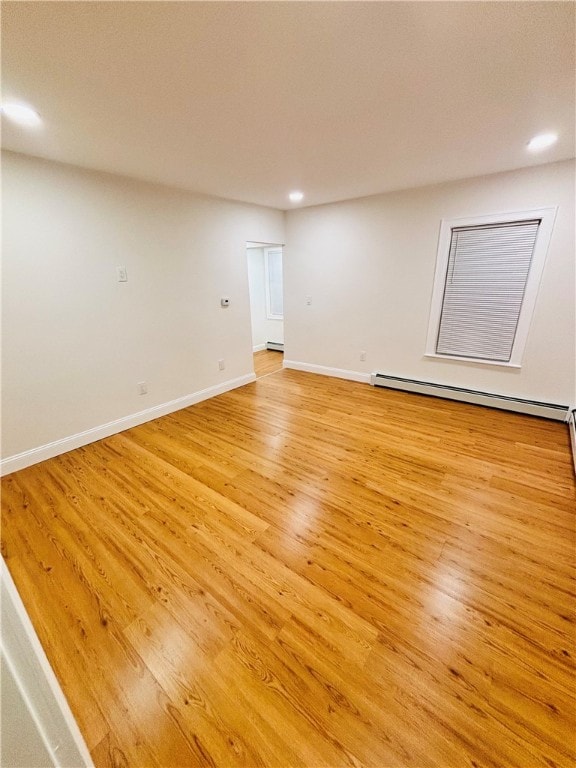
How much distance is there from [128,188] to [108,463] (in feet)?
8.19

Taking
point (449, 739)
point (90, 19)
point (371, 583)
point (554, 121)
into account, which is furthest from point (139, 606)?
point (554, 121)

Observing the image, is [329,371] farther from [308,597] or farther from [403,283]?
[308,597]

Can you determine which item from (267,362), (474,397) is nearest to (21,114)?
(267,362)

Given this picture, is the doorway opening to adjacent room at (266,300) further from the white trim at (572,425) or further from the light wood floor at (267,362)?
the white trim at (572,425)

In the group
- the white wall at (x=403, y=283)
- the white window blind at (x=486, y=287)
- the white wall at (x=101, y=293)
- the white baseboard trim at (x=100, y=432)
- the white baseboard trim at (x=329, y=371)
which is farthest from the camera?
the white baseboard trim at (x=329, y=371)

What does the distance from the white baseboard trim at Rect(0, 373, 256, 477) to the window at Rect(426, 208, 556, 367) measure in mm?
2884

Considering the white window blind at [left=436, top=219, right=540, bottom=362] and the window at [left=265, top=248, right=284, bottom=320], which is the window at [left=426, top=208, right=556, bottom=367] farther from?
the window at [left=265, top=248, right=284, bottom=320]

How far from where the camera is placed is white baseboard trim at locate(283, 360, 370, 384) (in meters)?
4.41

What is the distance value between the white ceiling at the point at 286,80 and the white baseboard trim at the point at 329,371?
258 centimetres

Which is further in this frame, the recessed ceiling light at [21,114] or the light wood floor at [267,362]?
the light wood floor at [267,362]

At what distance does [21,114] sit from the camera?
171 cm

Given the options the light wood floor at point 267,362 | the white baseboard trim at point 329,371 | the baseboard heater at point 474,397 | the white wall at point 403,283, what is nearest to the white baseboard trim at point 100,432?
the light wood floor at point 267,362

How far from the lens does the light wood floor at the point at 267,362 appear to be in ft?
16.5

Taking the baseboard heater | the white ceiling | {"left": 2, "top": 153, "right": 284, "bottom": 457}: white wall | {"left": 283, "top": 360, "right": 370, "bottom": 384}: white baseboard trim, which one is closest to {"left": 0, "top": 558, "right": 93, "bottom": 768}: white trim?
the white ceiling
